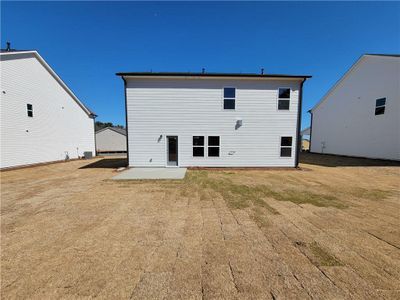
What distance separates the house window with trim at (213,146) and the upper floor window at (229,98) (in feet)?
7.05

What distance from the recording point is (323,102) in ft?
69.2

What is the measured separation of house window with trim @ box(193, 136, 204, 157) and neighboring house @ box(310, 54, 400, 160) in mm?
16165

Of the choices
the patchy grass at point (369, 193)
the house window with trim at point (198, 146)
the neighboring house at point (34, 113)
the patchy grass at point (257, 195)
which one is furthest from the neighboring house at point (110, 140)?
the patchy grass at point (369, 193)

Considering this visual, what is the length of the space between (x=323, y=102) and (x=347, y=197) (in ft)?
67.2

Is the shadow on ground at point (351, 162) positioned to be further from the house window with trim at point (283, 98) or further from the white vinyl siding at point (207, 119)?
the house window with trim at point (283, 98)

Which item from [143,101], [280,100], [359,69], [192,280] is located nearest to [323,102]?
[359,69]

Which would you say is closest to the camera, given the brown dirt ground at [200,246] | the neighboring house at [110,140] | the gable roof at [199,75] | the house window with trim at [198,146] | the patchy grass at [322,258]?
the brown dirt ground at [200,246]

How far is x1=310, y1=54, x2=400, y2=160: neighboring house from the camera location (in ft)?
45.6

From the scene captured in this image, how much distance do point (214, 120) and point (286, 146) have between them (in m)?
4.96

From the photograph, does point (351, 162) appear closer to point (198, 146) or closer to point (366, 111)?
point (366, 111)

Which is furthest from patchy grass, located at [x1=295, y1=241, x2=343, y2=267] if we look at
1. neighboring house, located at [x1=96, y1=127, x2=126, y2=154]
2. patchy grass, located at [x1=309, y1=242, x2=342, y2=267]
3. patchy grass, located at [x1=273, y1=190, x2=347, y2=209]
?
neighboring house, located at [x1=96, y1=127, x2=126, y2=154]

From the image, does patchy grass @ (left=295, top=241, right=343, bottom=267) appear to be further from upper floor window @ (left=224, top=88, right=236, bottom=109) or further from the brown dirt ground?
upper floor window @ (left=224, top=88, right=236, bottom=109)

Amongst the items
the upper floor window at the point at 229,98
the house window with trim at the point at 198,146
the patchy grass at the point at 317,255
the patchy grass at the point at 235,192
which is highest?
the upper floor window at the point at 229,98

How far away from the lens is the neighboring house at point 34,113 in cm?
1051
